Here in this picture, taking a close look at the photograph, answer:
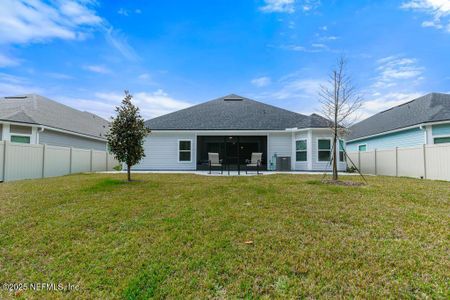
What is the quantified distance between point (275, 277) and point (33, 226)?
4.43 m

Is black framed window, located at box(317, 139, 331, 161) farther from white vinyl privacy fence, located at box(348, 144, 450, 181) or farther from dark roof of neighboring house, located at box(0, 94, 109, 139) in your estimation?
dark roof of neighboring house, located at box(0, 94, 109, 139)

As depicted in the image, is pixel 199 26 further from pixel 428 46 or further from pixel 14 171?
pixel 428 46

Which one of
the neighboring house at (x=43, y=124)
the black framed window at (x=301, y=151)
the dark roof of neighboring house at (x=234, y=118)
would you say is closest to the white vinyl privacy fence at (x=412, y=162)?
the dark roof of neighboring house at (x=234, y=118)

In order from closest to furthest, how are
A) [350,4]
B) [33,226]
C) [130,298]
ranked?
[130,298] → [33,226] → [350,4]

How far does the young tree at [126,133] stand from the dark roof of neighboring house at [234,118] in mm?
6647

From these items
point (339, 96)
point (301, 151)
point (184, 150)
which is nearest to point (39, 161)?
point (184, 150)

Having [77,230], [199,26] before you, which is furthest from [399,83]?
[77,230]

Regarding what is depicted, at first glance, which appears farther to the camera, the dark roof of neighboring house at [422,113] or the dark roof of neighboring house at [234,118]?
the dark roof of neighboring house at [234,118]

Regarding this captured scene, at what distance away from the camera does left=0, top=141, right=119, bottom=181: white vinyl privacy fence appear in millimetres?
9398

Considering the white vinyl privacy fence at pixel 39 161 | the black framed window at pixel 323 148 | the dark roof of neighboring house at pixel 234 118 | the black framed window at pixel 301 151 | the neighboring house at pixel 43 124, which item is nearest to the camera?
the white vinyl privacy fence at pixel 39 161

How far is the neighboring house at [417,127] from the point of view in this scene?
12453 mm

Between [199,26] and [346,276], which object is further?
[199,26]

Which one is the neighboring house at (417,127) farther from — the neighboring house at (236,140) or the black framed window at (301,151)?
the black framed window at (301,151)

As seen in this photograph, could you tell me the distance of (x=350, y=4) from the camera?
10.3 m
